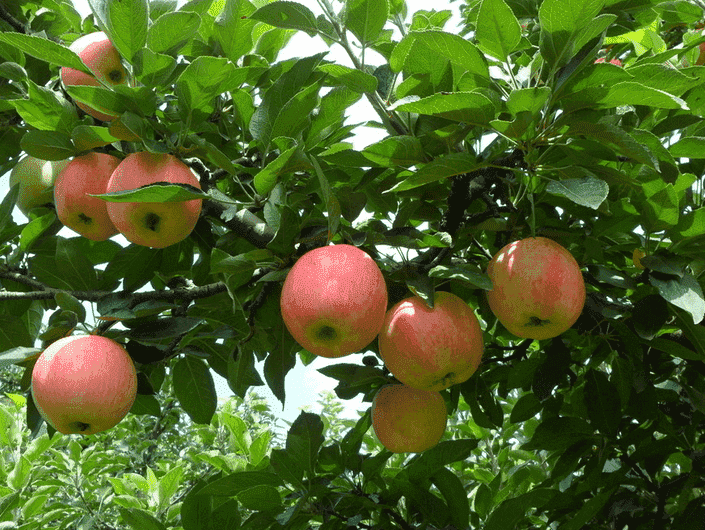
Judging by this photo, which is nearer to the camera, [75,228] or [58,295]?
[58,295]

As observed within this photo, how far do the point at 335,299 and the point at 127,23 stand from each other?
2.69 ft

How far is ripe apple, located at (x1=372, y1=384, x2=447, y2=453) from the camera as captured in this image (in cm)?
191

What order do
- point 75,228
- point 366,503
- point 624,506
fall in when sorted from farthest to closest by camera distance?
point 624,506
point 366,503
point 75,228

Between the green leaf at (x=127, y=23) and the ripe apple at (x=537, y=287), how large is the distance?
101 cm

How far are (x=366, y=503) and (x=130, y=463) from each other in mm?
4289

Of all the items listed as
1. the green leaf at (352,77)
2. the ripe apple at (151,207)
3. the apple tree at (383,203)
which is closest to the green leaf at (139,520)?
the apple tree at (383,203)

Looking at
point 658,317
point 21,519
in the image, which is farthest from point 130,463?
point 658,317

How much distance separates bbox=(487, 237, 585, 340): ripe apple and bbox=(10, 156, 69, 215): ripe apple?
146 centimetres

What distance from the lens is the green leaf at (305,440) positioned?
1977 mm

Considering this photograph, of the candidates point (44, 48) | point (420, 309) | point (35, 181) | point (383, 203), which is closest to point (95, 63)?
point (44, 48)

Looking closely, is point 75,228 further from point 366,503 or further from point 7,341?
point 366,503

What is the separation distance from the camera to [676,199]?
156 cm

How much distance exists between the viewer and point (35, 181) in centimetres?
209

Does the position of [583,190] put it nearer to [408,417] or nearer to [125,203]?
[408,417]
